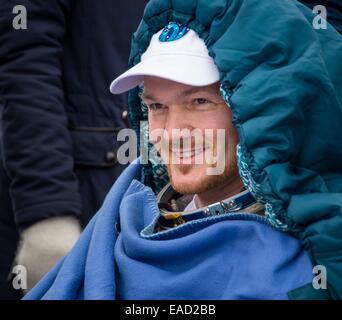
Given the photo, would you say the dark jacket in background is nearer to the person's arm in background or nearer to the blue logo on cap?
the person's arm in background

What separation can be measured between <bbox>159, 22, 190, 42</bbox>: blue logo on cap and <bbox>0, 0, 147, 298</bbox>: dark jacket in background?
1.48 feet

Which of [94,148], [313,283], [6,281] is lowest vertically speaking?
[6,281]

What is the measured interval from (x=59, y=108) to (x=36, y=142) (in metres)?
0.11

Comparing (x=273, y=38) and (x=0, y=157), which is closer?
(x=273, y=38)

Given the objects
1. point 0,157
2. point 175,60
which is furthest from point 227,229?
point 0,157

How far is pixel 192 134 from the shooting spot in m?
1.44

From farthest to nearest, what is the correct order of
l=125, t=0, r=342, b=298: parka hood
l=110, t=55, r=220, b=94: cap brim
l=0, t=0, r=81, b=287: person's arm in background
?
l=0, t=0, r=81, b=287: person's arm in background
l=110, t=55, r=220, b=94: cap brim
l=125, t=0, r=342, b=298: parka hood

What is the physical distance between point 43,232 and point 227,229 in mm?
596

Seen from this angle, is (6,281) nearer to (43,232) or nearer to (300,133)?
(43,232)

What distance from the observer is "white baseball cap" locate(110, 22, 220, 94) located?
1.41 metres

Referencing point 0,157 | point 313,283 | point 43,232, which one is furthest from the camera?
point 0,157

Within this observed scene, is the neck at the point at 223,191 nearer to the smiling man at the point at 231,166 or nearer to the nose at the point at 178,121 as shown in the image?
the smiling man at the point at 231,166

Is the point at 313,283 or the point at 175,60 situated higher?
the point at 175,60

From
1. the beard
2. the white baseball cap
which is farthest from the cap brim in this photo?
the beard
